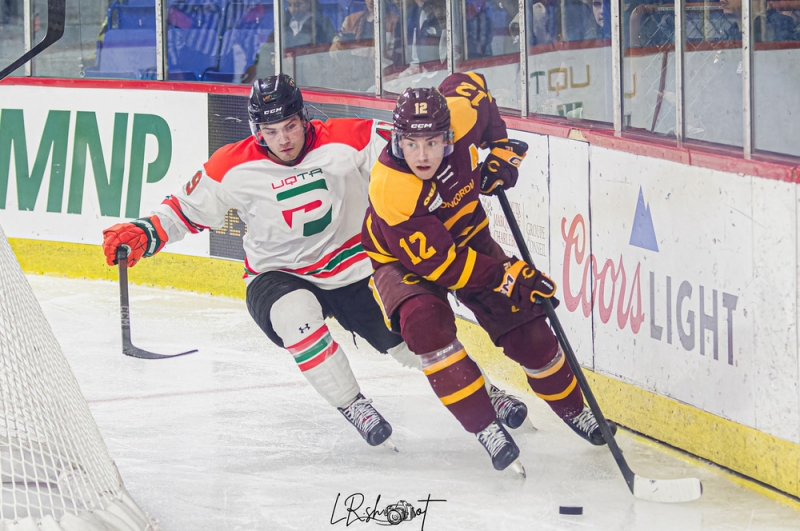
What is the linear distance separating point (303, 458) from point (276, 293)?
471mm

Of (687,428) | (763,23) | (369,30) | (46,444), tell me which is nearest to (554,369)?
(687,428)

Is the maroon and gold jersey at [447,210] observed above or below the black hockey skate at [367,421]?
above

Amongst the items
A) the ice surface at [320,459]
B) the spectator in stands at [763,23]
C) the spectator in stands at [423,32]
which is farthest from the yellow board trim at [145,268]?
the spectator in stands at [763,23]

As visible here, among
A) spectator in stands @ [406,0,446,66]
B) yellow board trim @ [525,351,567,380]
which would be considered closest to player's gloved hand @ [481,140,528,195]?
yellow board trim @ [525,351,567,380]

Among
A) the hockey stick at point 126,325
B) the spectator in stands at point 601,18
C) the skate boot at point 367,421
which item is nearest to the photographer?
the skate boot at point 367,421

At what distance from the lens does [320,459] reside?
3225 millimetres

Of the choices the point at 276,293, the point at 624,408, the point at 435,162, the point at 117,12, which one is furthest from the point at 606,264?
the point at 117,12

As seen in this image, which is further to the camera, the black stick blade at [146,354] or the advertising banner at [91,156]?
the advertising banner at [91,156]

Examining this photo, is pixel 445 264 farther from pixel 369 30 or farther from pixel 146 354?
pixel 369 30

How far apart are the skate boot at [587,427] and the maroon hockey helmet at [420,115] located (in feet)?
2.80

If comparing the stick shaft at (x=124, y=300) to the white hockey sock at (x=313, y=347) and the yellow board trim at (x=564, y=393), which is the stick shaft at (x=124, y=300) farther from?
the yellow board trim at (x=564, y=393)

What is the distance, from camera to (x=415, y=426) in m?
3.50

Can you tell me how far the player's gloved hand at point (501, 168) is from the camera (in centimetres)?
314

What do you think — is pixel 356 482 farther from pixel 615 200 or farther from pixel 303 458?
pixel 615 200
